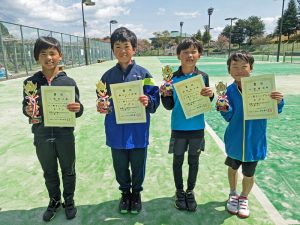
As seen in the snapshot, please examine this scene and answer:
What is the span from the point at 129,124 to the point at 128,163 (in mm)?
491

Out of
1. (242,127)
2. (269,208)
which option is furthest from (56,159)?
(269,208)

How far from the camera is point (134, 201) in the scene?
319cm

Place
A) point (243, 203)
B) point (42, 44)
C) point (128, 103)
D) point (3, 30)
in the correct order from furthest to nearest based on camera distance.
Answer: point (3, 30) → point (243, 203) → point (128, 103) → point (42, 44)

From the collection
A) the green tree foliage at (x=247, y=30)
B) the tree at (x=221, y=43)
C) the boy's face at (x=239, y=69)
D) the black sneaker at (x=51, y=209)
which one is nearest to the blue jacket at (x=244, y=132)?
the boy's face at (x=239, y=69)

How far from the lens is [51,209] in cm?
309

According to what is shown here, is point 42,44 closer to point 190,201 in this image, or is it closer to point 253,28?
point 190,201

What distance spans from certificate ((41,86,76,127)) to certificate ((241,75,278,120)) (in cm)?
171

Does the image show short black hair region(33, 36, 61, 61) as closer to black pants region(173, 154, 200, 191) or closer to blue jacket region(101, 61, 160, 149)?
blue jacket region(101, 61, 160, 149)

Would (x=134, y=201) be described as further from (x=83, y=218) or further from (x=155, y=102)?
(x=155, y=102)

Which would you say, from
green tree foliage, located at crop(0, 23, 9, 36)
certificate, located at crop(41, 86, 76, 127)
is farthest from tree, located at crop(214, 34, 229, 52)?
certificate, located at crop(41, 86, 76, 127)

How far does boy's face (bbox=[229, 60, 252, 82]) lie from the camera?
2830 millimetres

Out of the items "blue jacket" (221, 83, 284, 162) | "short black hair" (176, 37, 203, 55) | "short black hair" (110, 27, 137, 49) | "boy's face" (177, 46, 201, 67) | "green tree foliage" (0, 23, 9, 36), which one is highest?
"green tree foliage" (0, 23, 9, 36)

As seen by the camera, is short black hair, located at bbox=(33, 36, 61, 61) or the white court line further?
the white court line

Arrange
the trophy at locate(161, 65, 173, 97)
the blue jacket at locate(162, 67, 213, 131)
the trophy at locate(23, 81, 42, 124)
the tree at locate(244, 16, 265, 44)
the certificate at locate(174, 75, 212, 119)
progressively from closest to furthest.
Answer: the trophy at locate(23, 81, 42, 124), the trophy at locate(161, 65, 173, 97), the certificate at locate(174, 75, 212, 119), the blue jacket at locate(162, 67, 213, 131), the tree at locate(244, 16, 265, 44)
